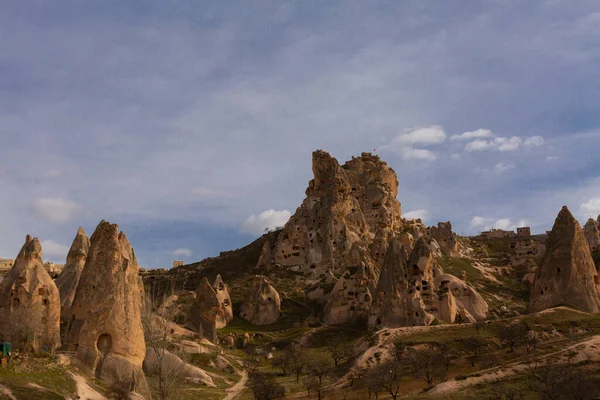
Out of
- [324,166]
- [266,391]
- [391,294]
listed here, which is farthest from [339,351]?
[324,166]

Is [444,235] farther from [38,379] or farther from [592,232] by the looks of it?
[38,379]

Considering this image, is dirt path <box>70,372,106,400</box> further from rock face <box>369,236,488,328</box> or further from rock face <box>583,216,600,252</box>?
rock face <box>583,216,600,252</box>

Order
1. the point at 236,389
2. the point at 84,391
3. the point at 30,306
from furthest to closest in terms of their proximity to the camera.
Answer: the point at 236,389 < the point at 30,306 < the point at 84,391

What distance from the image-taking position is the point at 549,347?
49.2m

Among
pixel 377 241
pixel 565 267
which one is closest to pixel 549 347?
pixel 565 267

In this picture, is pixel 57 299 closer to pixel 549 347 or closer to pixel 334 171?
pixel 549 347

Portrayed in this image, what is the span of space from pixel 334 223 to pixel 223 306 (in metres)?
31.4

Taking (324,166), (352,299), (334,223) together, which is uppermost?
(324,166)

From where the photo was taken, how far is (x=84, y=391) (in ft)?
118

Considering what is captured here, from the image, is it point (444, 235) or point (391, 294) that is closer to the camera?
point (391, 294)

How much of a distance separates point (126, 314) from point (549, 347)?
31.0 meters

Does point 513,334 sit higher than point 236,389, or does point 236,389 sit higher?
point 513,334

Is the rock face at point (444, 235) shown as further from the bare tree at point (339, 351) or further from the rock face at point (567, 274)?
the bare tree at point (339, 351)

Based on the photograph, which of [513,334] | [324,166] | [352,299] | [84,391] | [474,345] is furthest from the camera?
[324,166]
